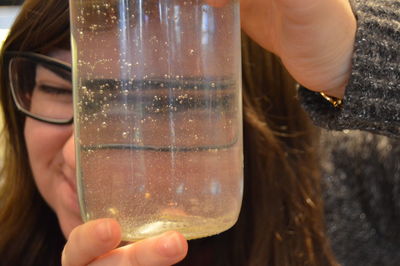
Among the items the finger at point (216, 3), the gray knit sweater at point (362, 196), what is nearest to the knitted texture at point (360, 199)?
the gray knit sweater at point (362, 196)

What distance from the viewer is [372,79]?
59cm

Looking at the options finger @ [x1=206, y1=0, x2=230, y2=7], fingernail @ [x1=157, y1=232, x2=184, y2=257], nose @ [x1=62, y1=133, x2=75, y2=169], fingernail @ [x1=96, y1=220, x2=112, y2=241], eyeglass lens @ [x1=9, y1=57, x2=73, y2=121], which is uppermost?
finger @ [x1=206, y1=0, x2=230, y2=7]

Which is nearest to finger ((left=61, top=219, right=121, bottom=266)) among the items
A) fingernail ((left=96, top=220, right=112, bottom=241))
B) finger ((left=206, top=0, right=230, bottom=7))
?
fingernail ((left=96, top=220, right=112, bottom=241))

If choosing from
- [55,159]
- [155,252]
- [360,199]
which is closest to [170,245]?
[155,252]

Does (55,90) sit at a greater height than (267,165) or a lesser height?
greater

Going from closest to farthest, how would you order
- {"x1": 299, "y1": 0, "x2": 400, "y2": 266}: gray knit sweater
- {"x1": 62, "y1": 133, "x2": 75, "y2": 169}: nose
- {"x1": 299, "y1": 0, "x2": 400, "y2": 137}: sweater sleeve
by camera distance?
{"x1": 299, "y1": 0, "x2": 400, "y2": 137}: sweater sleeve → {"x1": 62, "y1": 133, "x2": 75, "y2": 169}: nose → {"x1": 299, "y1": 0, "x2": 400, "y2": 266}: gray knit sweater

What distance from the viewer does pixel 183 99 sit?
0.48 meters

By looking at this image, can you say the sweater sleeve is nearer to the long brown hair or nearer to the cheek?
the long brown hair

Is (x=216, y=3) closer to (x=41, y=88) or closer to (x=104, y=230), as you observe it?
(x=104, y=230)

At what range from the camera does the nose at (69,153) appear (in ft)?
2.80

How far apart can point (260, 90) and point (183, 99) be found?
1.58 ft

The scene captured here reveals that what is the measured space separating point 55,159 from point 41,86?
14 centimetres

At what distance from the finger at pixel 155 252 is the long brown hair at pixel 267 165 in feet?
1.51

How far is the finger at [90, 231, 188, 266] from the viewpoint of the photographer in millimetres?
454
